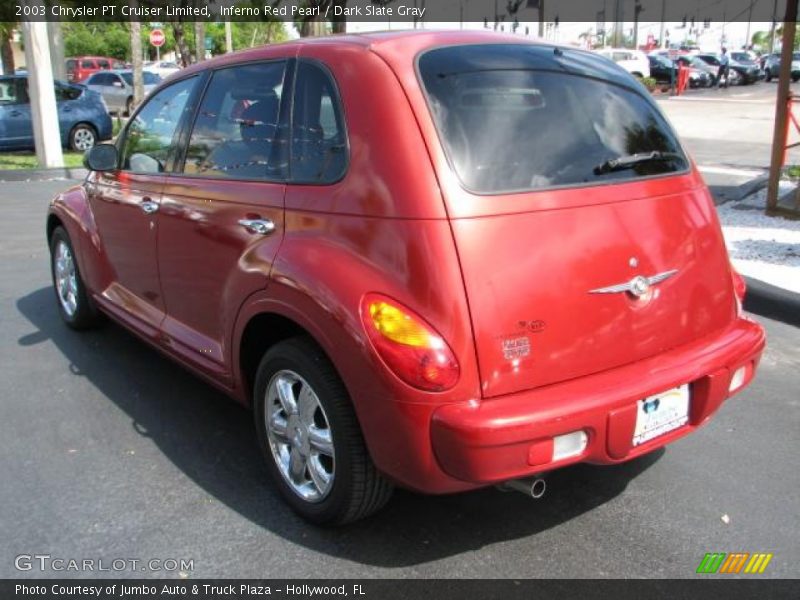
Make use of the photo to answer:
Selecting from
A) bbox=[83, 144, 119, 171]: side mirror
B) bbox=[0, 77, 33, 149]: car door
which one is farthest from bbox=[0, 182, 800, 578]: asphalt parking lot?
bbox=[0, 77, 33, 149]: car door

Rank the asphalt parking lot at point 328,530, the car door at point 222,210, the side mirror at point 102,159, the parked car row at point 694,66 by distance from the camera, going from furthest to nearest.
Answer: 1. the parked car row at point 694,66
2. the side mirror at point 102,159
3. the car door at point 222,210
4. the asphalt parking lot at point 328,530

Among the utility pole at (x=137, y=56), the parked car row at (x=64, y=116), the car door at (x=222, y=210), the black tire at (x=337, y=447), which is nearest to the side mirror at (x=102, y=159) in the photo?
the car door at (x=222, y=210)

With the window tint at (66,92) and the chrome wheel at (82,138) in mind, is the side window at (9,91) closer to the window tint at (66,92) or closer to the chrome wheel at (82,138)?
the window tint at (66,92)

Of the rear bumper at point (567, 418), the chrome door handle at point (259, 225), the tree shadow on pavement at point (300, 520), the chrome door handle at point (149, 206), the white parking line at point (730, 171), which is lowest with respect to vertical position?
the tree shadow on pavement at point (300, 520)

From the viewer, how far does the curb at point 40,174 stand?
12.5 meters

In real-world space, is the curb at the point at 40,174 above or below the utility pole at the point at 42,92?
below

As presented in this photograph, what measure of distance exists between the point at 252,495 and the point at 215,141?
1.59 meters

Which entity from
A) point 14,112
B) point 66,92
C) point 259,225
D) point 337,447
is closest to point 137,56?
point 66,92

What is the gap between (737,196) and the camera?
9742 mm

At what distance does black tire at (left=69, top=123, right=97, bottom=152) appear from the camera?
15.4 metres

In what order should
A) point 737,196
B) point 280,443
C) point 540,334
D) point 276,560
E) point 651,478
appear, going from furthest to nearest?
1. point 737,196
2. point 651,478
3. point 280,443
4. point 276,560
5. point 540,334
